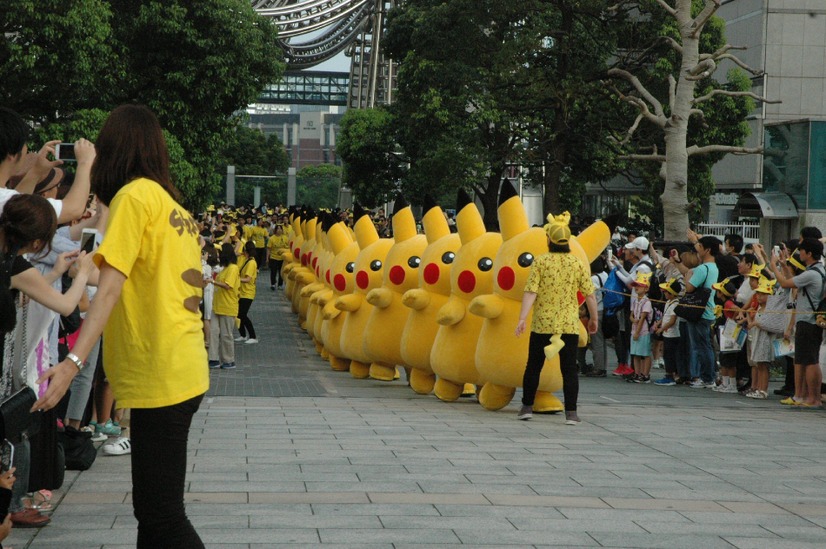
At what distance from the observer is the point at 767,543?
581cm

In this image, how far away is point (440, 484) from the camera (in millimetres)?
7059

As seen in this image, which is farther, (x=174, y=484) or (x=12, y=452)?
(x=12, y=452)

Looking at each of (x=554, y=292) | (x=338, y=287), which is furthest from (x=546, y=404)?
(x=338, y=287)

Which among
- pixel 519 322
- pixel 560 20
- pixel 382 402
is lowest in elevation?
pixel 382 402

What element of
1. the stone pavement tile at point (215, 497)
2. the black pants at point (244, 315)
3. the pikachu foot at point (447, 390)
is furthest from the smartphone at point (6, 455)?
the black pants at point (244, 315)

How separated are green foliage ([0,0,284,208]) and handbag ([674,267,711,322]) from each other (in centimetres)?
1301

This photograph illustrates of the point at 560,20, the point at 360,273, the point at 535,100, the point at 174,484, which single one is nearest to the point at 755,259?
the point at 360,273

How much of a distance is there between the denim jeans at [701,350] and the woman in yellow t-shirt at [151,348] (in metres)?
10.8

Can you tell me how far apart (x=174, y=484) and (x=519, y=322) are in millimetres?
6065

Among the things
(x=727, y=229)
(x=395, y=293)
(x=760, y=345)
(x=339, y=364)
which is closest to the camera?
(x=760, y=345)

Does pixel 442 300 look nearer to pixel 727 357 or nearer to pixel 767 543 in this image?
pixel 727 357

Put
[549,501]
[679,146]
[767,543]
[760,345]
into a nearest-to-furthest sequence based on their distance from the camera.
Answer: [767,543]
[549,501]
[760,345]
[679,146]

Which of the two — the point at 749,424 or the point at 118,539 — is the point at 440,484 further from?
the point at 749,424

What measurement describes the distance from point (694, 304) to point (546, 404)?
13.5 ft
